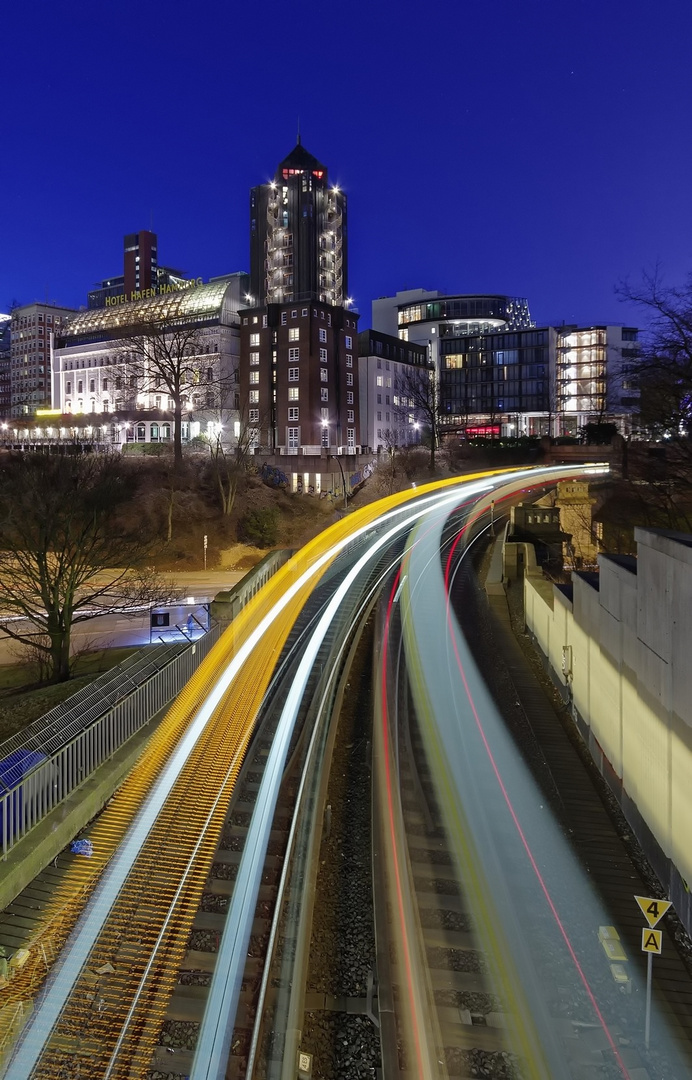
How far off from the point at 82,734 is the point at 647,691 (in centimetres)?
833

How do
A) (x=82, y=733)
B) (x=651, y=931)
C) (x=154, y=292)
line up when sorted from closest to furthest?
1. (x=651, y=931)
2. (x=82, y=733)
3. (x=154, y=292)

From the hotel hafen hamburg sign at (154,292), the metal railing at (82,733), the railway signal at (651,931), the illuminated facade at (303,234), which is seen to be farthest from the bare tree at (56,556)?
the illuminated facade at (303,234)

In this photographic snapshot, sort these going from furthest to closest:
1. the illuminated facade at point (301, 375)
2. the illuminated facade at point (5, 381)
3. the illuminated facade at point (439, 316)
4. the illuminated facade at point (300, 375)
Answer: the illuminated facade at point (5, 381) < the illuminated facade at point (439, 316) < the illuminated facade at point (300, 375) < the illuminated facade at point (301, 375)

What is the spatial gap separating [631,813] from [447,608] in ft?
37.5

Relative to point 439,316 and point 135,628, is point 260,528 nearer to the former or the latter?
point 135,628

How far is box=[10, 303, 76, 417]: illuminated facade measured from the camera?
138m

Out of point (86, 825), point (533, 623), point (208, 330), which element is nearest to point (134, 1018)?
point (86, 825)

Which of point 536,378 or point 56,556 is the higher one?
point 536,378

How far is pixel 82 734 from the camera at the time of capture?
9586 millimetres

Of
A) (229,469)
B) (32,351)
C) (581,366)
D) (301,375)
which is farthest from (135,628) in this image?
(32,351)

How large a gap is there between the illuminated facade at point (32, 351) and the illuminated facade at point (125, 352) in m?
47.9

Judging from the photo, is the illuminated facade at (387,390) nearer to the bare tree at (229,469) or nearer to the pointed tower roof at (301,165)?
the bare tree at (229,469)

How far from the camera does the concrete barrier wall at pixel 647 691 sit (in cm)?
825

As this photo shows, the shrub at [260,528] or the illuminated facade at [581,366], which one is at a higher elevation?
the illuminated facade at [581,366]
